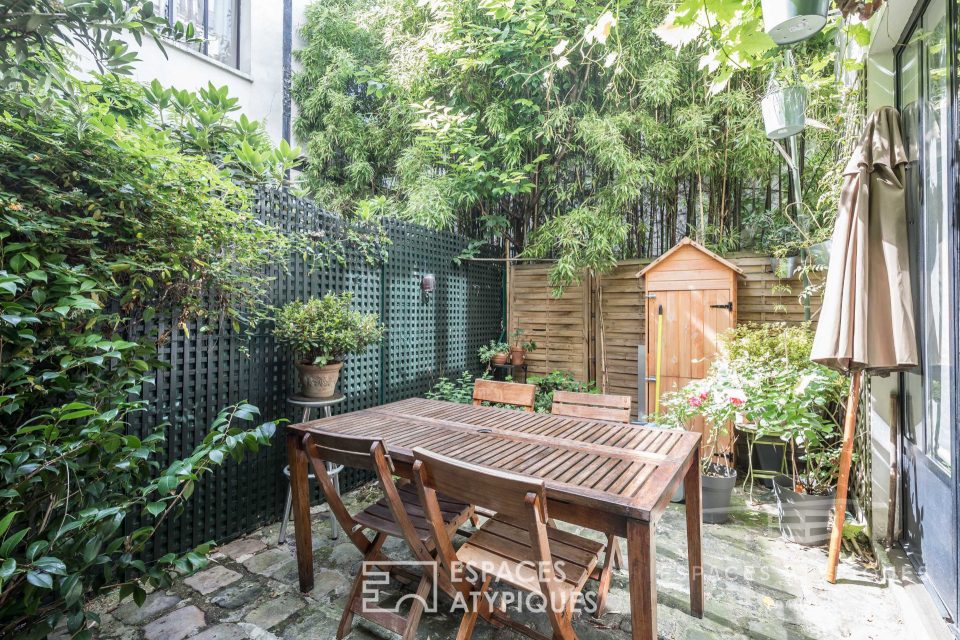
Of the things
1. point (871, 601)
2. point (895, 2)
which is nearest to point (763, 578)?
point (871, 601)

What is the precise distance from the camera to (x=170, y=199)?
214cm

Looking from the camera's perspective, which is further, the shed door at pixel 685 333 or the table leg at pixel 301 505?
the shed door at pixel 685 333

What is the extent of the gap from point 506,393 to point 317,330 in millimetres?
1333

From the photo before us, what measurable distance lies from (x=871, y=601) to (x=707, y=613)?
84cm

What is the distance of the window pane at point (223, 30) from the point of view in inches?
225

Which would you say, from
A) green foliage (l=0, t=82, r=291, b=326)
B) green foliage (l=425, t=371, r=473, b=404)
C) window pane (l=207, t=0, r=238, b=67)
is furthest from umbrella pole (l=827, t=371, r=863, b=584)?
window pane (l=207, t=0, r=238, b=67)

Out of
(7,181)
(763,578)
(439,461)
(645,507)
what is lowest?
(763,578)

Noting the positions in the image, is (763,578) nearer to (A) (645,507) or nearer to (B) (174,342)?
(A) (645,507)

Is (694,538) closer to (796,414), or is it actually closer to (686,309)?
(796,414)

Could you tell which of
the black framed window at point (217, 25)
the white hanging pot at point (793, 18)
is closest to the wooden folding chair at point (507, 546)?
the white hanging pot at point (793, 18)

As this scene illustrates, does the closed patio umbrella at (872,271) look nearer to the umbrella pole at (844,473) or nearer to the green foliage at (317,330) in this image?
the umbrella pole at (844,473)

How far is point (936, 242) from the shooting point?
81.1 inches

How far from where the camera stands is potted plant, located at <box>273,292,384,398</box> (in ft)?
9.22

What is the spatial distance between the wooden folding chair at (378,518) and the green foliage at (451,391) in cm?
210
